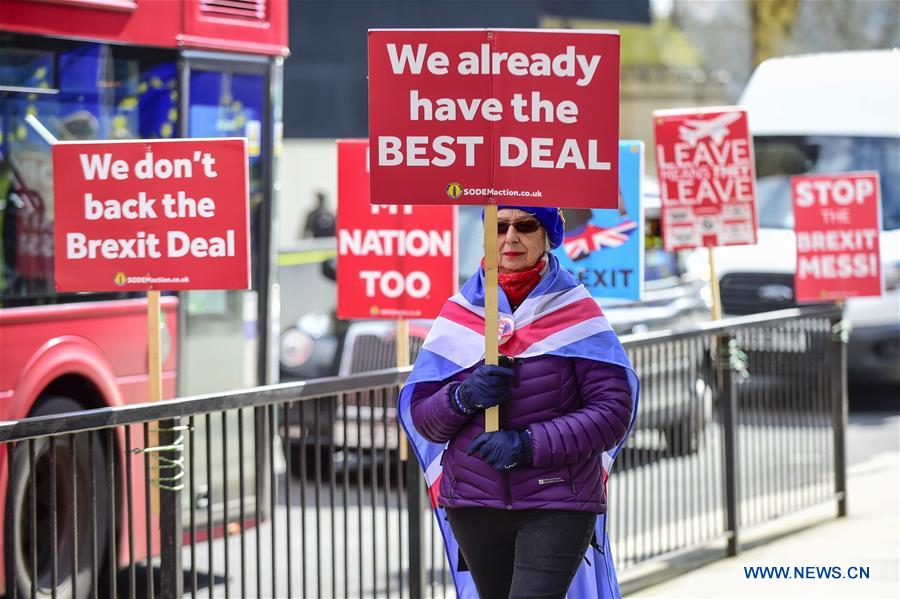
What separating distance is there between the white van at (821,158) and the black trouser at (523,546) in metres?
10.2

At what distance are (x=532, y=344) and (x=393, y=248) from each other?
2427 mm

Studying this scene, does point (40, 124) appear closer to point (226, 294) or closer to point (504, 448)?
point (226, 294)

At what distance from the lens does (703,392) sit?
7.91 metres

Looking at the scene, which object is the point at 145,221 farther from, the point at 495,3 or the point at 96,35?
the point at 495,3

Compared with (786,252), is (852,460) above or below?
Result: below

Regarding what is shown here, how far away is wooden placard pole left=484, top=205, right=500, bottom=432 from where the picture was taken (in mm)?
4328

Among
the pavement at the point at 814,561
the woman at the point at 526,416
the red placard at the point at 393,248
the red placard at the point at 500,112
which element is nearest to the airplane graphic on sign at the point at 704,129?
the red placard at the point at 393,248

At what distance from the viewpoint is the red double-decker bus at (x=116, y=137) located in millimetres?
6766

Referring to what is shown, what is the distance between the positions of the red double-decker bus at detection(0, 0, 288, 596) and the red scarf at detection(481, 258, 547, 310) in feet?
6.41

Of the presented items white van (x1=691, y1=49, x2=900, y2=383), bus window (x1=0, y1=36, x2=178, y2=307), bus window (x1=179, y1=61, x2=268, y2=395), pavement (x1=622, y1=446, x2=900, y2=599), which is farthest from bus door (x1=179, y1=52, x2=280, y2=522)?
white van (x1=691, y1=49, x2=900, y2=383)

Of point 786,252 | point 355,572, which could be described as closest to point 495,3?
point 786,252

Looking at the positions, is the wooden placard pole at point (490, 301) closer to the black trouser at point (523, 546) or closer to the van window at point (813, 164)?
the black trouser at point (523, 546)

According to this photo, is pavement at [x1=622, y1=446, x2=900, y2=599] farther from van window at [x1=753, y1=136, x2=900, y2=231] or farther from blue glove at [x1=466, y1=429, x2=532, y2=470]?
van window at [x1=753, y1=136, x2=900, y2=231]

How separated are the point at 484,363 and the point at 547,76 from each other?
2.96ft
